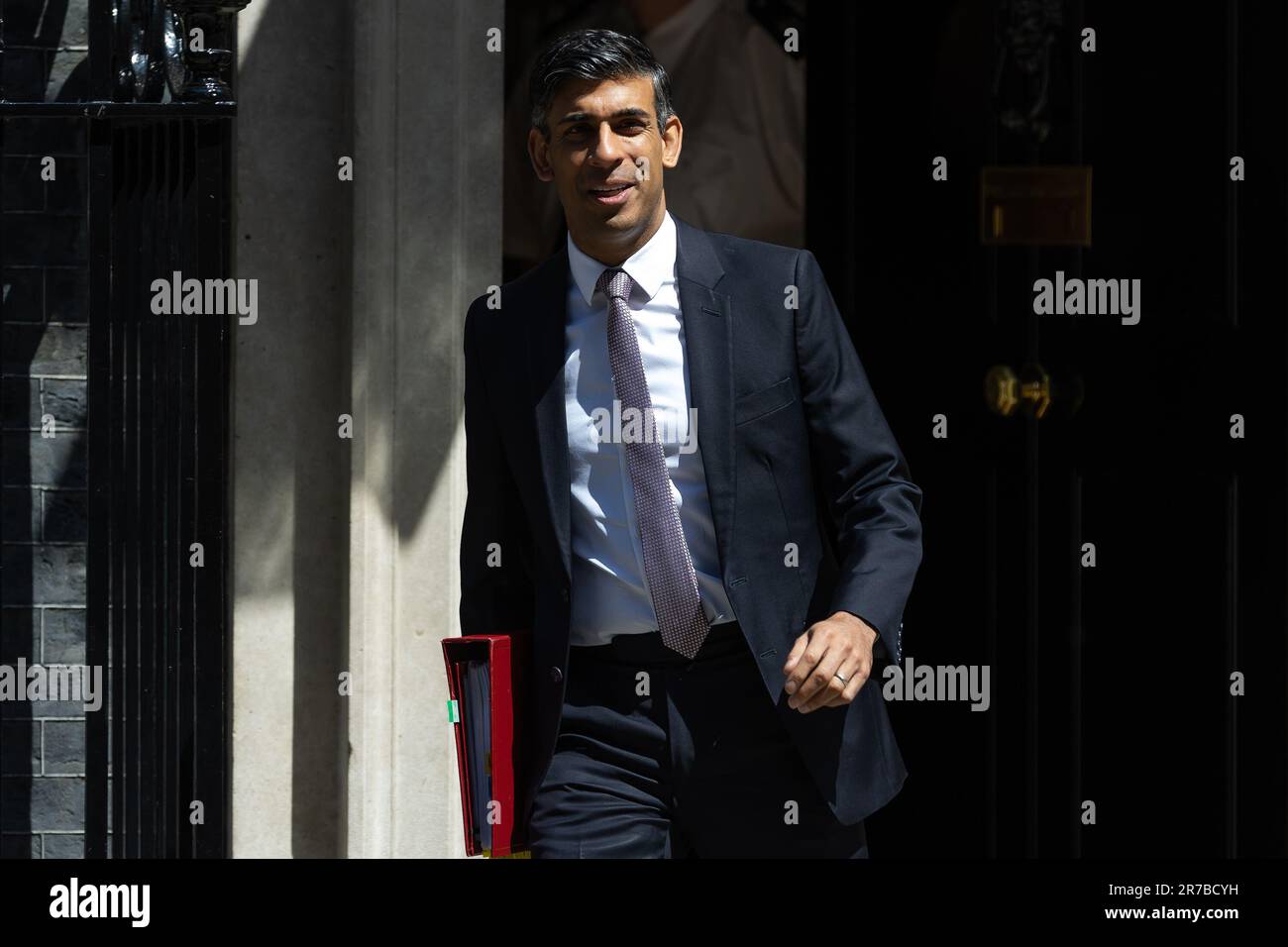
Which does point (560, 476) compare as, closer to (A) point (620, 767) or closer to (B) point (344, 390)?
(A) point (620, 767)

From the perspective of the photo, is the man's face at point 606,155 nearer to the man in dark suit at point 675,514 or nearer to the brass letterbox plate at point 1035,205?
the man in dark suit at point 675,514

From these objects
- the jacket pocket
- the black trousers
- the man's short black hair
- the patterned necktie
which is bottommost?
the black trousers

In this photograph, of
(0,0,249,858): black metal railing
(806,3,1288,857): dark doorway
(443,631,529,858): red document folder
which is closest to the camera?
(443,631,529,858): red document folder

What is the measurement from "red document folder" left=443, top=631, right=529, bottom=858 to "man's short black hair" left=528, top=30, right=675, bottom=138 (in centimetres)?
97

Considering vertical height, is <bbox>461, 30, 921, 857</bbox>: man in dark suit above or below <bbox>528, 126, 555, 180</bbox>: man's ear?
below

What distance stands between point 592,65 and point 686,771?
4.27 ft

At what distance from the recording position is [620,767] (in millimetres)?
3480

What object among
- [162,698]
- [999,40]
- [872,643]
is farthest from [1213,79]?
[162,698]

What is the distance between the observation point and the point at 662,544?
134 inches

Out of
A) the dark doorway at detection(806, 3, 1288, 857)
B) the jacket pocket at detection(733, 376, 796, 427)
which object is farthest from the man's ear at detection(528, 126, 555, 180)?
the dark doorway at detection(806, 3, 1288, 857)

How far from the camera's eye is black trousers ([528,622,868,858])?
342 centimetres

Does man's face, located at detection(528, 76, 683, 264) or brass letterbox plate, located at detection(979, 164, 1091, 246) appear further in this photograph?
brass letterbox plate, located at detection(979, 164, 1091, 246)

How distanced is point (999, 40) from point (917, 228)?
1.95ft

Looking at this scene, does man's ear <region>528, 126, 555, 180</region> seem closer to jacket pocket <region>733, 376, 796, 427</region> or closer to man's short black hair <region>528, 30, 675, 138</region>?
man's short black hair <region>528, 30, 675, 138</region>
